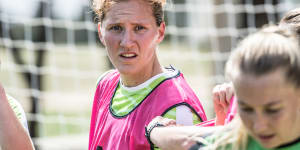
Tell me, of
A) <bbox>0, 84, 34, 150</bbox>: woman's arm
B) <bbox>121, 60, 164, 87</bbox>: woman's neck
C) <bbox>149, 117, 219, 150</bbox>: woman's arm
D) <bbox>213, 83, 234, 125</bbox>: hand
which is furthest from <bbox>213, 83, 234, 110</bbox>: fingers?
<bbox>0, 84, 34, 150</bbox>: woman's arm

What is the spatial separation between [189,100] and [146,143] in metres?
0.24

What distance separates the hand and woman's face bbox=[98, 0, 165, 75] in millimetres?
560

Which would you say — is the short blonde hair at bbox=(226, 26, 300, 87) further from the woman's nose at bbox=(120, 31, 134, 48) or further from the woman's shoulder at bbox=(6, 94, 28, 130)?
the woman's shoulder at bbox=(6, 94, 28, 130)

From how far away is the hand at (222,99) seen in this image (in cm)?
183

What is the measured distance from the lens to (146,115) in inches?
87.3

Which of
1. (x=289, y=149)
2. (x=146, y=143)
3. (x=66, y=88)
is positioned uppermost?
(x=289, y=149)

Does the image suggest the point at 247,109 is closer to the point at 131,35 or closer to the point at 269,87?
the point at 269,87

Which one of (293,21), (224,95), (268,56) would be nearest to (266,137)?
(268,56)

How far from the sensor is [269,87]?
4.80ft

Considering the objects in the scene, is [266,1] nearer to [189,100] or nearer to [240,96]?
[189,100]

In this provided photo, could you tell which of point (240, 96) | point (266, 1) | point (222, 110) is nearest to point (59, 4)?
point (266, 1)

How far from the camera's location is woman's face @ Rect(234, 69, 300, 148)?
4.81 ft

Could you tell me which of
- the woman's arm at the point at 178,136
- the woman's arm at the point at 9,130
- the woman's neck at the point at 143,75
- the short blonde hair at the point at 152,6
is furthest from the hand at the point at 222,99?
the woman's arm at the point at 9,130

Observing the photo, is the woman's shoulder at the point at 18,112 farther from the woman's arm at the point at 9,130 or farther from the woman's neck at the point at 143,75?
the woman's neck at the point at 143,75
